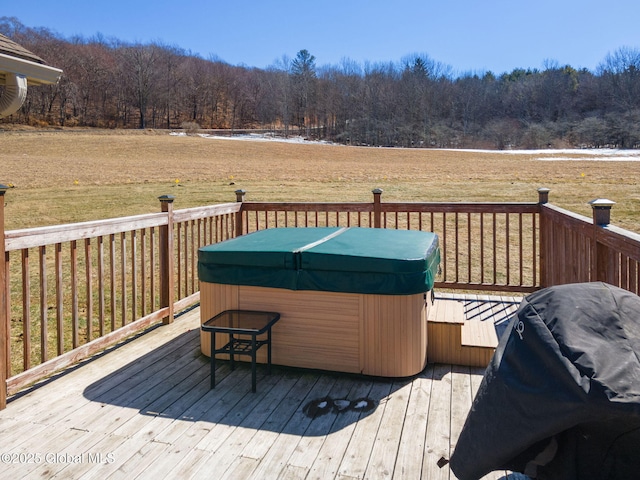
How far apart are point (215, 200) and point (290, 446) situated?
999 centimetres

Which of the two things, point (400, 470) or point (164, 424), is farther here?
point (164, 424)

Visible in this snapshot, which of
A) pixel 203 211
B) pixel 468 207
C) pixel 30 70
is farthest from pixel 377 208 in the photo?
pixel 30 70

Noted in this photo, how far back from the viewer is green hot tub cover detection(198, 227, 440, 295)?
2.80m

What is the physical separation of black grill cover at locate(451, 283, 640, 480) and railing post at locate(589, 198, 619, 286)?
144 centimetres

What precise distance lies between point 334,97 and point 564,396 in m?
76.0

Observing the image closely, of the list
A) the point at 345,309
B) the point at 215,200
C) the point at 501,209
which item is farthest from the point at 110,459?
the point at 215,200

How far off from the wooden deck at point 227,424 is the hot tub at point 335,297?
0.13 metres

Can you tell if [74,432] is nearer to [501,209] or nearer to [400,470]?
[400,470]

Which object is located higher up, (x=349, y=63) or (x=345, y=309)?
(x=349, y=63)

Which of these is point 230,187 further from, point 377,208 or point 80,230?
point 80,230

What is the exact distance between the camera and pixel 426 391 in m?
2.80

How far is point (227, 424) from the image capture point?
2.42 metres

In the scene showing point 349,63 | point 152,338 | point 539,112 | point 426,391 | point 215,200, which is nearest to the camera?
point 426,391

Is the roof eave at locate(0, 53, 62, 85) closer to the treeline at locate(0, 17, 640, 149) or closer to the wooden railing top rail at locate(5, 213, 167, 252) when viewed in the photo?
the wooden railing top rail at locate(5, 213, 167, 252)
